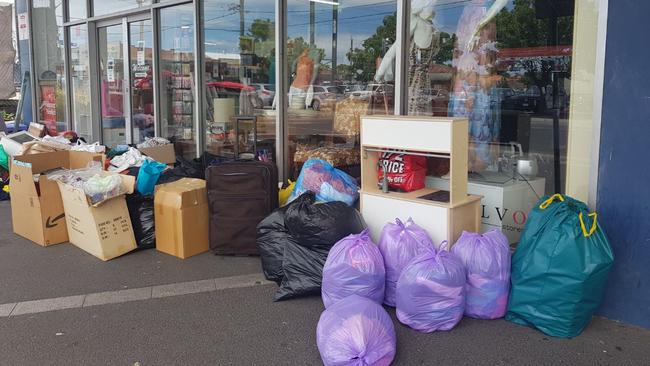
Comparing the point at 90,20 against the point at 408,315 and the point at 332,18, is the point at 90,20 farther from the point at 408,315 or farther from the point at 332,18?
the point at 408,315

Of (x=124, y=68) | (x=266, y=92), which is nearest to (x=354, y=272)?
(x=266, y=92)

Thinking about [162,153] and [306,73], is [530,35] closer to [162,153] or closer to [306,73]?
[306,73]

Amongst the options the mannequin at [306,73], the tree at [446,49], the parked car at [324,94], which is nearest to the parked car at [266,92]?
the mannequin at [306,73]

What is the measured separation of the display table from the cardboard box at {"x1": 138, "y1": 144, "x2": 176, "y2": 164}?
3458 mm

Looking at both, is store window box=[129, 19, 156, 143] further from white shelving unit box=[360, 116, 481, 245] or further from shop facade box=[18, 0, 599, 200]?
white shelving unit box=[360, 116, 481, 245]

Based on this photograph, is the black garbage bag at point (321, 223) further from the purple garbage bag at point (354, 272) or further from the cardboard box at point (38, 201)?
the cardboard box at point (38, 201)

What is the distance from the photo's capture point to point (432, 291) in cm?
300

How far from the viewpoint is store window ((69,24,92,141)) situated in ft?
27.6

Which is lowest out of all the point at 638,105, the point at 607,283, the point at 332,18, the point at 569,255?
the point at 607,283

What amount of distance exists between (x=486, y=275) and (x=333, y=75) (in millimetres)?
2714

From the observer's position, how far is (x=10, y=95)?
10.5 metres

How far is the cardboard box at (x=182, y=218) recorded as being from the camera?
14.3 feet

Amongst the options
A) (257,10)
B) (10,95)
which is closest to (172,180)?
(257,10)

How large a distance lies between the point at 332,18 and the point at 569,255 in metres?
3.24
